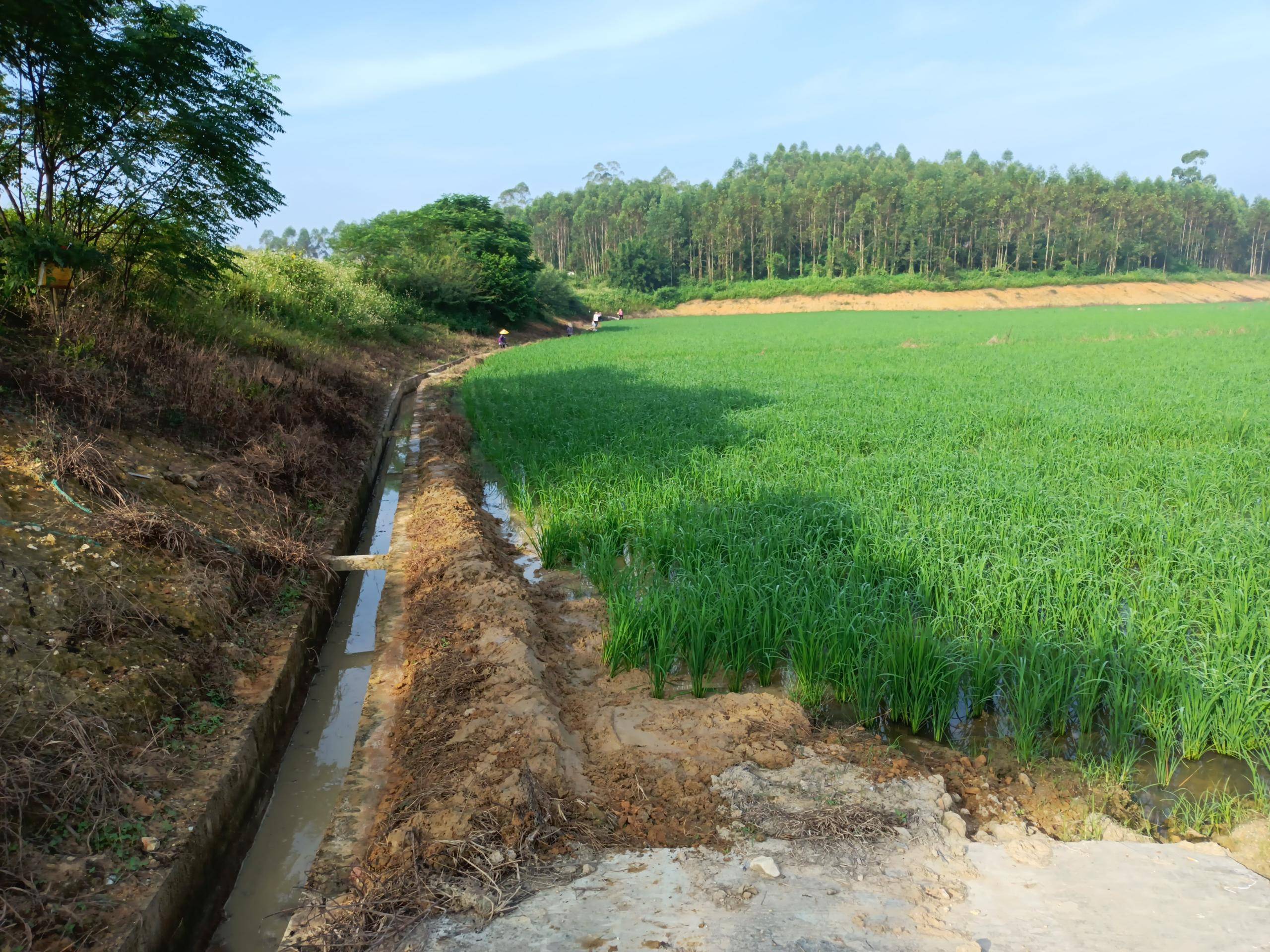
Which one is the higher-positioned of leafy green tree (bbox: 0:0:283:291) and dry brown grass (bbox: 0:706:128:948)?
leafy green tree (bbox: 0:0:283:291)

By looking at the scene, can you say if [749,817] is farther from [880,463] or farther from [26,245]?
[26,245]

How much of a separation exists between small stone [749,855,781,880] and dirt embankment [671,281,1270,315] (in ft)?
205

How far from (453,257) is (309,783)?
30.5 metres

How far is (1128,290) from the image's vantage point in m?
63.8

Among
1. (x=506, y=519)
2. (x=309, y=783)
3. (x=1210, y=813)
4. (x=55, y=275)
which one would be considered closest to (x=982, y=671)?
(x=1210, y=813)

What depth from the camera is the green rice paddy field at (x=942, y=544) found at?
4004 mm

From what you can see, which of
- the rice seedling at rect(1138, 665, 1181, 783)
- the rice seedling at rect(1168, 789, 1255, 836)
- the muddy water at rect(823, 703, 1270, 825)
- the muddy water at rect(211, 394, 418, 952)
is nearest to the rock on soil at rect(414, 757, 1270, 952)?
the rice seedling at rect(1168, 789, 1255, 836)

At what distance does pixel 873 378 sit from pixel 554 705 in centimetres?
1325

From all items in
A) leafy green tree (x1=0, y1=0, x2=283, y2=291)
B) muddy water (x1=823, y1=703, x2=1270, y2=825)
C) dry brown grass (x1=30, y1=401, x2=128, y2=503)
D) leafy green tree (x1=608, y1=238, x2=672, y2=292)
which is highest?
leafy green tree (x1=608, y1=238, x2=672, y2=292)

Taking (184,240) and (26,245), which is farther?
(184,240)

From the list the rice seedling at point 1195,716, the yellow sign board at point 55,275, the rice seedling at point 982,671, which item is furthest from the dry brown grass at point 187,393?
the rice seedling at point 1195,716

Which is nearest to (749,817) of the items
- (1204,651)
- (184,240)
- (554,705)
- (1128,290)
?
(554,705)

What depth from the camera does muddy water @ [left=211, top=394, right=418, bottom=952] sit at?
3.04 m

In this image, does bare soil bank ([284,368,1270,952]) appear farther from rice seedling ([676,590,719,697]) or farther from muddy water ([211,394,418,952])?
muddy water ([211,394,418,952])
